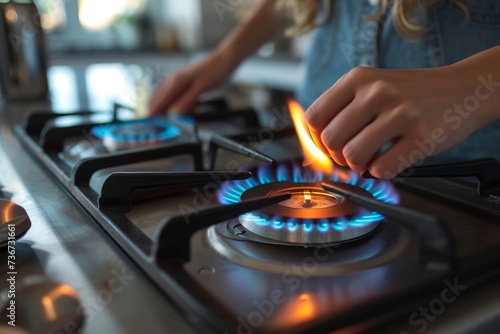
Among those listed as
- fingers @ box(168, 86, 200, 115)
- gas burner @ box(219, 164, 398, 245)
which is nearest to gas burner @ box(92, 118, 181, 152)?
fingers @ box(168, 86, 200, 115)

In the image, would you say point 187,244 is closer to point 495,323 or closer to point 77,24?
point 495,323

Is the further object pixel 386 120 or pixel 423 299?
pixel 386 120

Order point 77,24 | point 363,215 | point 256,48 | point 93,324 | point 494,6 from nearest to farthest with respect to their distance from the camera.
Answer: point 93,324, point 363,215, point 494,6, point 256,48, point 77,24

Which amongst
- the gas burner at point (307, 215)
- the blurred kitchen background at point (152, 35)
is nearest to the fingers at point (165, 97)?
the gas burner at point (307, 215)

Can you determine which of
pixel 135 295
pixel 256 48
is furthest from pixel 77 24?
pixel 135 295

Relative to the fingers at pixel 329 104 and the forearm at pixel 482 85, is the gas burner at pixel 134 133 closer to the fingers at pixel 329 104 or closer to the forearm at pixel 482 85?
the fingers at pixel 329 104

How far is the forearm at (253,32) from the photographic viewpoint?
1.12 m

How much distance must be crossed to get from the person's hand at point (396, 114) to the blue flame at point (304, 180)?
0.18 feet

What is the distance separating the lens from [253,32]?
3.76 feet

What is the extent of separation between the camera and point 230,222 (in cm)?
44

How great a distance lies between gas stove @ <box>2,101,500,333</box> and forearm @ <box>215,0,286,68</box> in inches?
21.6

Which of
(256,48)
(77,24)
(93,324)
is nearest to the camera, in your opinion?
(93,324)

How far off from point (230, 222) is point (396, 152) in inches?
6.6

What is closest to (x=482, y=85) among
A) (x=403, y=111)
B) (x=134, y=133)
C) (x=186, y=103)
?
(x=403, y=111)
